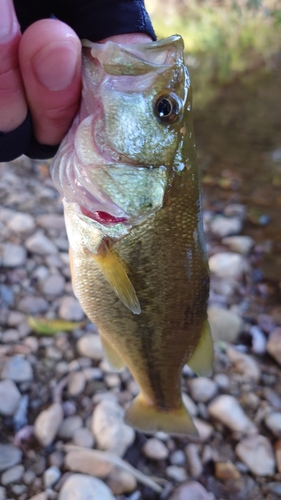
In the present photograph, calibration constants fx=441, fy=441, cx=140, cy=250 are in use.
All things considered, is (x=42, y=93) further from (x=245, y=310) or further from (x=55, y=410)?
(x=245, y=310)

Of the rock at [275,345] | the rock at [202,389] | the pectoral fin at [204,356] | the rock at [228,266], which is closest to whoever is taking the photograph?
the pectoral fin at [204,356]

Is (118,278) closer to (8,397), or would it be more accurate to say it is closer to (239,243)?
(8,397)

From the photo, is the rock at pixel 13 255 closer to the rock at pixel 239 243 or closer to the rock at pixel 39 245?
the rock at pixel 39 245

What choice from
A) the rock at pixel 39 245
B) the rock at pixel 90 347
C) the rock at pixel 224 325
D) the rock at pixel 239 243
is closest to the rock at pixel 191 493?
the rock at pixel 90 347

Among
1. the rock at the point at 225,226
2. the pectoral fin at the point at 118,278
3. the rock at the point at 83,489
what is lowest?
the rock at the point at 225,226

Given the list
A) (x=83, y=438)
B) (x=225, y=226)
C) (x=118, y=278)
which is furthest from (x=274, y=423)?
(x=225, y=226)

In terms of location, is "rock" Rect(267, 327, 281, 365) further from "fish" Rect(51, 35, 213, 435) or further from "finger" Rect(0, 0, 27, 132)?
"finger" Rect(0, 0, 27, 132)
